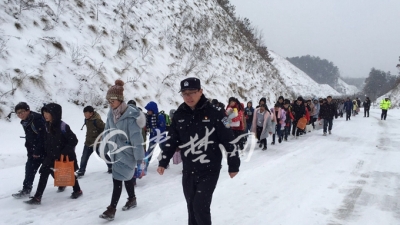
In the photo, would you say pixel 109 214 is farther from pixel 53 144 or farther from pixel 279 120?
pixel 279 120

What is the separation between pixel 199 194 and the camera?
126 inches

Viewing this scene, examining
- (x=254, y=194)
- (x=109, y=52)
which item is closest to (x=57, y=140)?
(x=254, y=194)

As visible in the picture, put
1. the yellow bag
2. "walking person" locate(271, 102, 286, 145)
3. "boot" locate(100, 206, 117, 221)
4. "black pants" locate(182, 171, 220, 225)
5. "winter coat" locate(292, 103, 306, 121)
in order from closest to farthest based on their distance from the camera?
"black pants" locate(182, 171, 220, 225) → "boot" locate(100, 206, 117, 221) → "walking person" locate(271, 102, 286, 145) → the yellow bag → "winter coat" locate(292, 103, 306, 121)

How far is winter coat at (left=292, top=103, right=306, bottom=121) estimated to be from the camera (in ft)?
43.9

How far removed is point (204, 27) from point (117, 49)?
9.85 meters

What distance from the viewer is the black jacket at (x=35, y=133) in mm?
5125

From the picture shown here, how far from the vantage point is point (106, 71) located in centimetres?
1128

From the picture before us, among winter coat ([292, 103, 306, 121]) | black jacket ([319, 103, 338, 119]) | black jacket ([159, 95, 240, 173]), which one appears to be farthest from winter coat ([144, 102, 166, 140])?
black jacket ([319, 103, 338, 119])

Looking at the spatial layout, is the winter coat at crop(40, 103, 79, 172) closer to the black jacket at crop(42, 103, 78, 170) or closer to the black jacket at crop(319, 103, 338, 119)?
the black jacket at crop(42, 103, 78, 170)

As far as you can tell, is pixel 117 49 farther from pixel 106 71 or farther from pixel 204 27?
pixel 204 27

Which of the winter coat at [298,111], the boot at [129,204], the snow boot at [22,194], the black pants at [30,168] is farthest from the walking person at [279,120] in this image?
the snow boot at [22,194]

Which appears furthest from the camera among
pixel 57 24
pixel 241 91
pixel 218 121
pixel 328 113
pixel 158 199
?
pixel 241 91

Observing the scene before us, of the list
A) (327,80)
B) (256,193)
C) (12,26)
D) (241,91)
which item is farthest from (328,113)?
(327,80)

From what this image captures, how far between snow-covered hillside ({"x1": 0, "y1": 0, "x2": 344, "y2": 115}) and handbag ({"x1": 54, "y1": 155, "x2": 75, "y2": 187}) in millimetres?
4032
